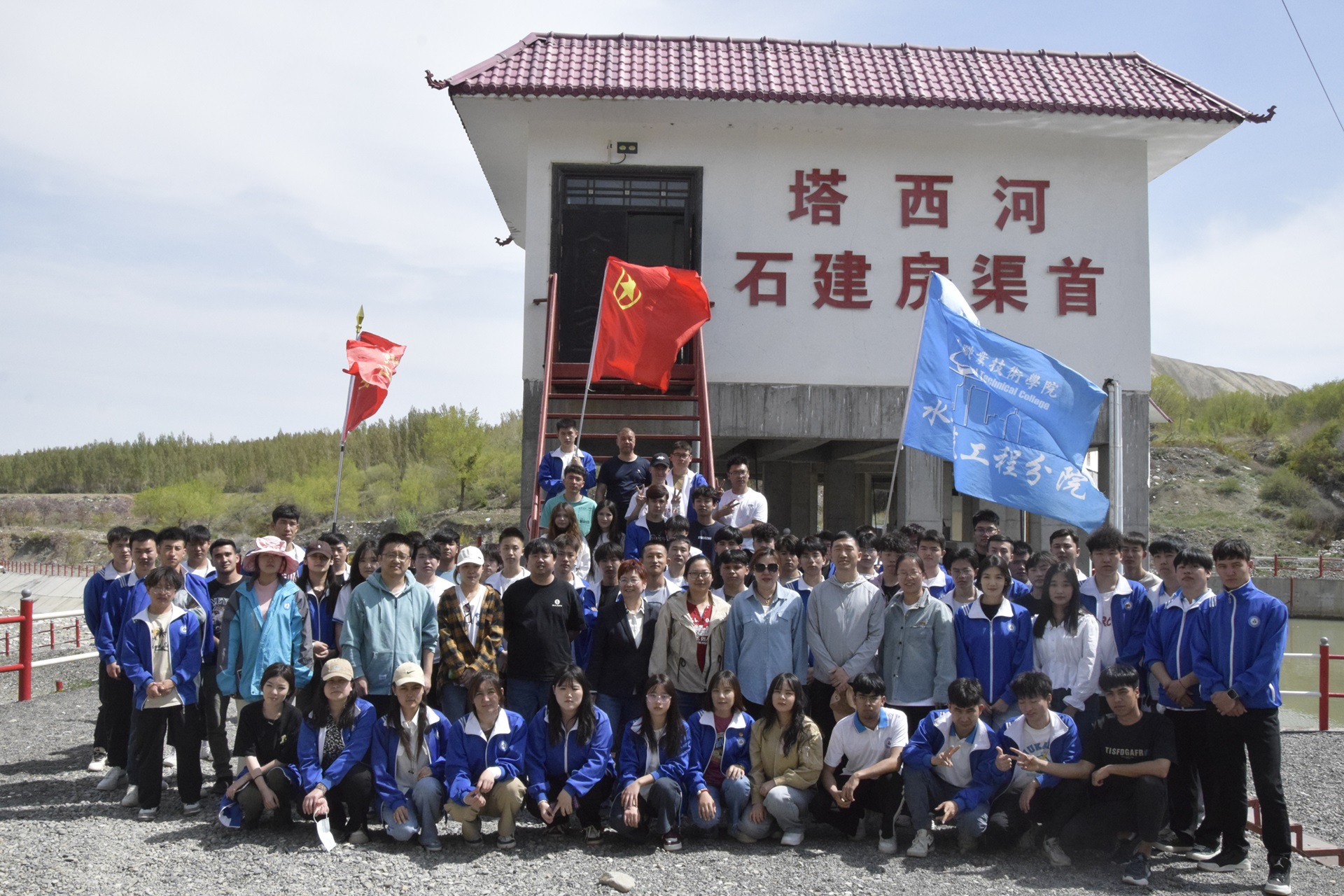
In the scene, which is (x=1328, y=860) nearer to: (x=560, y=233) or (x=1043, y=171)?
(x=1043, y=171)

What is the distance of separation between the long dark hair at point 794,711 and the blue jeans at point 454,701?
148 cm

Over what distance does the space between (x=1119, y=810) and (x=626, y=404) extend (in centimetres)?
741

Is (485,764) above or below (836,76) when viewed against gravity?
below

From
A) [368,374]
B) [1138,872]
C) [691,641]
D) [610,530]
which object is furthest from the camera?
[368,374]

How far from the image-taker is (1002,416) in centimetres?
772

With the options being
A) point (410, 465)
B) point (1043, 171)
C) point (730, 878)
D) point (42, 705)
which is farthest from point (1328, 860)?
point (410, 465)

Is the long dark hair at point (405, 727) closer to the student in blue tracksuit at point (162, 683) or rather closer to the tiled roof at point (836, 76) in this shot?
the student in blue tracksuit at point (162, 683)

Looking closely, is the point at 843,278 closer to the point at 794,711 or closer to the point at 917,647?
the point at 917,647

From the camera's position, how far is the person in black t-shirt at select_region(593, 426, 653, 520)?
28.0ft

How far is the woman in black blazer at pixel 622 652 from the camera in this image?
643 centimetres

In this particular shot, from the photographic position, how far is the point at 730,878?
535 centimetres

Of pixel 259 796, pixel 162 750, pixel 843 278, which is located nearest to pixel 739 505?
pixel 259 796

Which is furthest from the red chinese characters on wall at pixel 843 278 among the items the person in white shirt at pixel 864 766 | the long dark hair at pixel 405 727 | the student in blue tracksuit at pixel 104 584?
the student in blue tracksuit at pixel 104 584

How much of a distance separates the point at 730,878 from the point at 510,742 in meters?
1.48
